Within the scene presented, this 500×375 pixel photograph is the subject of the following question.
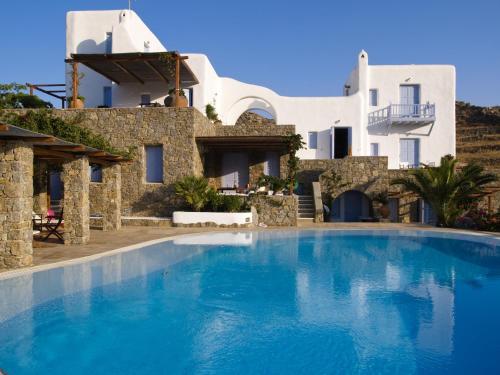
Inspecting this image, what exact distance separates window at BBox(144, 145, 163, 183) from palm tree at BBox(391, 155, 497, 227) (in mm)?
11954

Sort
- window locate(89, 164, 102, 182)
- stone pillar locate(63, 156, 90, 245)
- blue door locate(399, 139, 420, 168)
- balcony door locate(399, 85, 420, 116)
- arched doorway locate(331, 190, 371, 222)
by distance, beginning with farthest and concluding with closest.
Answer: blue door locate(399, 139, 420, 168) < balcony door locate(399, 85, 420, 116) < arched doorway locate(331, 190, 371, 222) < window locate(89, 164, 102, 182) < stone pillar locate(63, 156, 90, 245)

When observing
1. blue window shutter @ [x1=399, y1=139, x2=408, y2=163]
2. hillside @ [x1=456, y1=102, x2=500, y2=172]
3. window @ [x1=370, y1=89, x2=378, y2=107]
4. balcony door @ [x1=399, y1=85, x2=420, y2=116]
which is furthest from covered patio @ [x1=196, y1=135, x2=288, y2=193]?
hillside @ [x1=456, y1=102, x2=500, y2=172]

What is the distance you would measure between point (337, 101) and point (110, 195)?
15.3m

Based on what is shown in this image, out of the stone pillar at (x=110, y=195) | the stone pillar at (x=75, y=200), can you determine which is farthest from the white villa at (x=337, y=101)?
the stone pillar at (x=75, y=200)

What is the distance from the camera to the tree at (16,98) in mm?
16422

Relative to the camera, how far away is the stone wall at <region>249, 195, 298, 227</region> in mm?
15906

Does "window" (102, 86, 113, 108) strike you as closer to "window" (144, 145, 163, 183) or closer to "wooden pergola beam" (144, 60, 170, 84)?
"wooden pergola beam" (144, 60, 170, 84)

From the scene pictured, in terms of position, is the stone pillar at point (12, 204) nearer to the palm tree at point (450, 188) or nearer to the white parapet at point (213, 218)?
the white parapet at point (213, 218)

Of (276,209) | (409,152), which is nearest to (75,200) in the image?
(276,209)

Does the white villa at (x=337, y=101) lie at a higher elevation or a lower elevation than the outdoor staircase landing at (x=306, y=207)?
higher

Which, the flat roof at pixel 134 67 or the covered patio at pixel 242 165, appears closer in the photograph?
the flat roof at pixel 134 67

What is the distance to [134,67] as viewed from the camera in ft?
59.9

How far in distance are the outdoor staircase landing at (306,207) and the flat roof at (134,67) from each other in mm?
9064

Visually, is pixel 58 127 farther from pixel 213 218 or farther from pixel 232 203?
pixel 232 203
